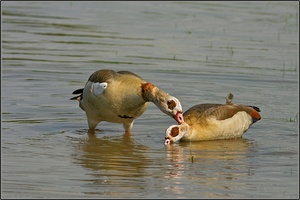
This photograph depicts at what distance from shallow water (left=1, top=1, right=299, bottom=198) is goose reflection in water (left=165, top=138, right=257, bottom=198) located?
13 millimetres

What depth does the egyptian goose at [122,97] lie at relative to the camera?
11445mm

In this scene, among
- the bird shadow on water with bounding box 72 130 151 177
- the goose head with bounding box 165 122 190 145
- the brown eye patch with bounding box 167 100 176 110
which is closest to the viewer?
the bird shadow on water with bounding box 72 130 151 177

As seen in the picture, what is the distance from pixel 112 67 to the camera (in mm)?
16484

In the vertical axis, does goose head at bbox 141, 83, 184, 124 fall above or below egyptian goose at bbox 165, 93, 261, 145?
above

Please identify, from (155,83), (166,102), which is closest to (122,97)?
(166,102)

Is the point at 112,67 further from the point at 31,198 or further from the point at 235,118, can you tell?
the point at 31,198

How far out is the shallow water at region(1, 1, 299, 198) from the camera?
382 inches

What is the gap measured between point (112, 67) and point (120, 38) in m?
2.65

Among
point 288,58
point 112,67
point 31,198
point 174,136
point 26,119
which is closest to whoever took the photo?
point 31,198

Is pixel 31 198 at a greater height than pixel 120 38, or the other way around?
pixel 120 38

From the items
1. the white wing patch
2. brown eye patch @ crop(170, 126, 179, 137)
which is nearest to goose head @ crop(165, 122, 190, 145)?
brown eye patch @ crop(170, 126, 179, 137)

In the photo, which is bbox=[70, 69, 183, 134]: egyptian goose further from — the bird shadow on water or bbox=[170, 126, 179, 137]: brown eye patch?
the bird shadow on water

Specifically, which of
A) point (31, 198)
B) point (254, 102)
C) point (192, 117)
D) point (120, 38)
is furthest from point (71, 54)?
point (31, 198)

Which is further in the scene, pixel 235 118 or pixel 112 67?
pixel 112 67
